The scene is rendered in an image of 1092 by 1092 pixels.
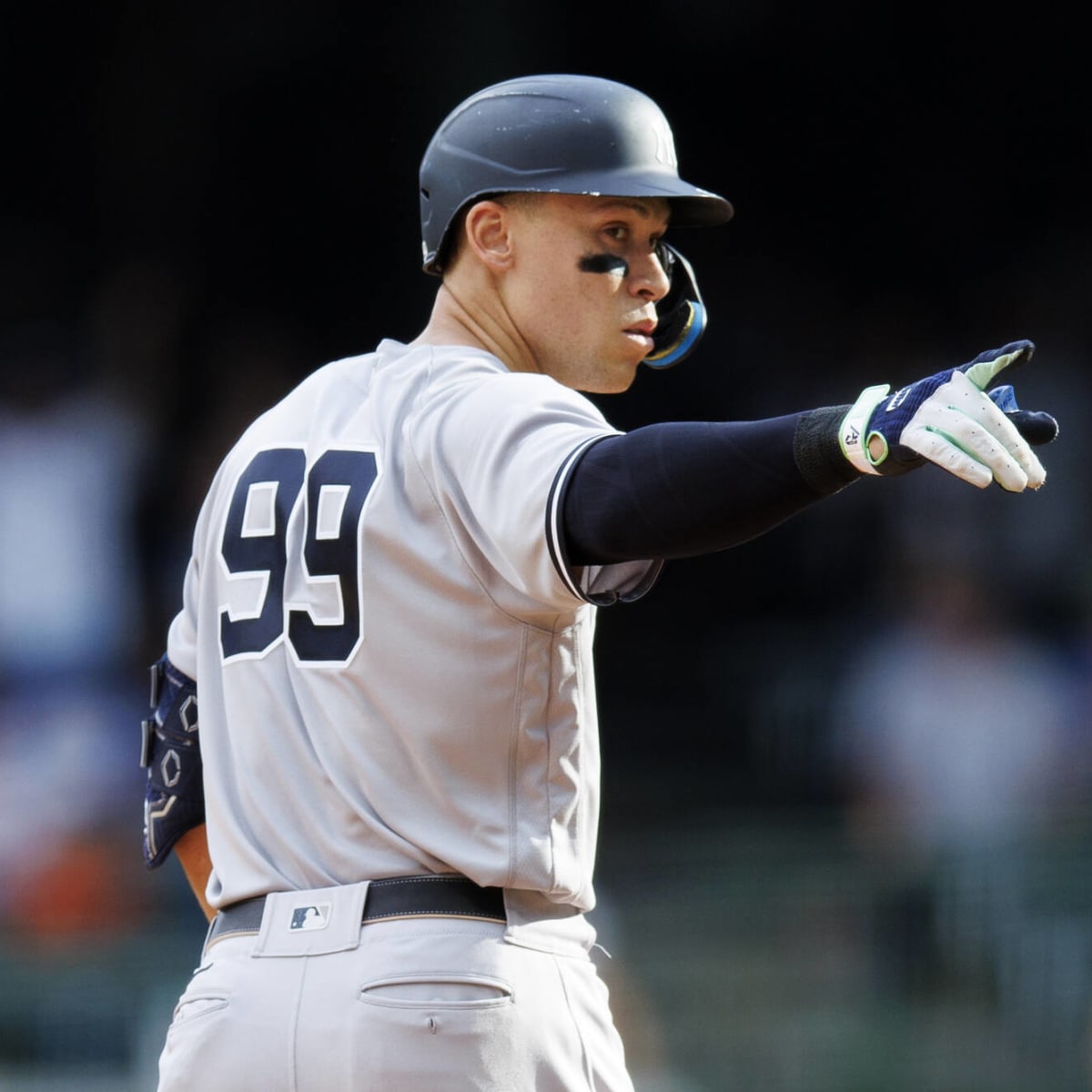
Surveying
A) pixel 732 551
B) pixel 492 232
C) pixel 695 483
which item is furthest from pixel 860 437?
pixel 732 551

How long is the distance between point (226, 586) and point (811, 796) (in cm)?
416

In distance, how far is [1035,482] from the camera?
173 cm

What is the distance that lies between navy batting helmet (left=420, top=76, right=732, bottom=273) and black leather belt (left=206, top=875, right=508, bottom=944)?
845 mm

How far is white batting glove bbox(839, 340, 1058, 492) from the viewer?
168 cm

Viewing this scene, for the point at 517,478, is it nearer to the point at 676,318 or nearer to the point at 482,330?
the point at 482,330

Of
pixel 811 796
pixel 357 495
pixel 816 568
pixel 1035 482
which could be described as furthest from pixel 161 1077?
pixel 816 568

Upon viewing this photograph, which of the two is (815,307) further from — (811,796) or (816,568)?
(811,796)

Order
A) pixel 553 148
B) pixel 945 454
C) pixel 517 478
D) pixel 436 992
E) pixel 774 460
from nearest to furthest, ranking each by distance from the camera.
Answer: pixel 945 454 < pixel 774 460 < pixel 517 478 < pixel 436 992 < pixel 553 148

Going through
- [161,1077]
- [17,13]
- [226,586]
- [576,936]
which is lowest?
[161,1077]

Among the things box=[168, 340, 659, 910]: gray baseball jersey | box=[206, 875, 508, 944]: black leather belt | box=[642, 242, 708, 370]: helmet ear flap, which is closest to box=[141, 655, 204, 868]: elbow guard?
box=[168, 340, 659, 910]: gray baseball jersey

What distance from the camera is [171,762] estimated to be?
260 cm

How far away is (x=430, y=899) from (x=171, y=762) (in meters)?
0.65

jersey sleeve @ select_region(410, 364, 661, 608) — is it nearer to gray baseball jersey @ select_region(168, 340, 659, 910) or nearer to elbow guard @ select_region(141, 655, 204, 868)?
gray baseball jersey @ select_region(168, 340, 659, 910)

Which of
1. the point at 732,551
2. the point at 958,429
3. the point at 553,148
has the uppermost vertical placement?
the point at 553,148
